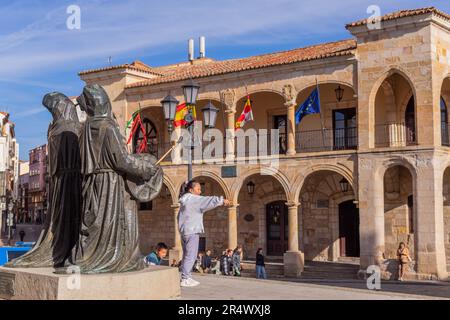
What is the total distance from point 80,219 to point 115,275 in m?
1.16

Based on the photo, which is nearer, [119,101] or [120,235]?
[120,235]

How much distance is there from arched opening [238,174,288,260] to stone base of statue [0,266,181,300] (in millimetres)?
16680

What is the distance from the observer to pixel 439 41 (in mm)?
18250

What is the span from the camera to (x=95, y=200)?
6.32m

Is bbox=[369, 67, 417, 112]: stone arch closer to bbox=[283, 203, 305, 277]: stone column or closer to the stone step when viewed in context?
bbox=[283, 203, 305, 277]: stone column

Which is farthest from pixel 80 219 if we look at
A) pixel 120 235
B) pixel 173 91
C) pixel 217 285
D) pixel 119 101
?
pixel 119 101

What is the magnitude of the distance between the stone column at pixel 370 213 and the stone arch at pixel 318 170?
390 millimetres

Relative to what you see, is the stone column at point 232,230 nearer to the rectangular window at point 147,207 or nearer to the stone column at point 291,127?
the stone column at point 291,127

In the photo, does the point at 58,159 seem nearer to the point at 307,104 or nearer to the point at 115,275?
the point at 115,275

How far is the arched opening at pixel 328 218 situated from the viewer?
2142cm

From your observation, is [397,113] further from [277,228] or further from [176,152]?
[176,152]

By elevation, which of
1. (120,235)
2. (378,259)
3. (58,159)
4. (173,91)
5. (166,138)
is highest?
(173,91)

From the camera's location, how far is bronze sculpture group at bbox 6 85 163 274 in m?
6.26

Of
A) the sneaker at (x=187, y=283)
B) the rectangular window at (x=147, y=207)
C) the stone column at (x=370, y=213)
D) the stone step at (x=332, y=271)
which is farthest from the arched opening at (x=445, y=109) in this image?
the sneaker at (x=187, y=283)
